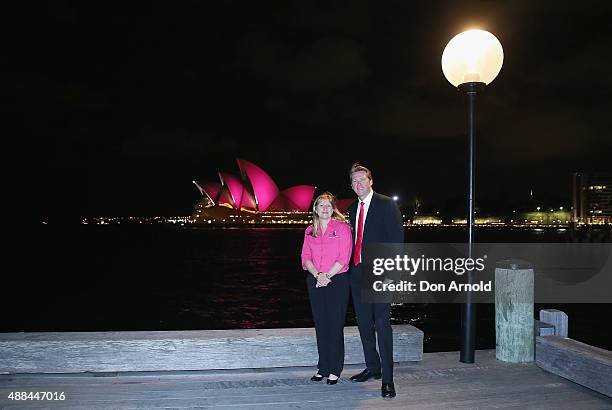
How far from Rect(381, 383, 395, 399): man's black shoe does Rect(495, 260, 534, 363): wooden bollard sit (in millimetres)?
1401

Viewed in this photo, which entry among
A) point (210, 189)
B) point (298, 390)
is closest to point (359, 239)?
point (298, 390)

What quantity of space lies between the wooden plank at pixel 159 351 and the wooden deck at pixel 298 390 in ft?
0.24

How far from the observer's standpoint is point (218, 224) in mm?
107438

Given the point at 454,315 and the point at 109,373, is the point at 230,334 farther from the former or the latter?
the point at 454,315

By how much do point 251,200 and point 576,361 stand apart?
289ft

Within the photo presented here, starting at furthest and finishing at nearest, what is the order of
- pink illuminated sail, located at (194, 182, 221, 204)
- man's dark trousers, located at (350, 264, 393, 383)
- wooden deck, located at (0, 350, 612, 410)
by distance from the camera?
pink illuminated sail, located at (194, 182, 221, 204)
man's dark trousers, located at (350, 264, 393, 383)
wooden deck, located at (0, 350, 612, 410)

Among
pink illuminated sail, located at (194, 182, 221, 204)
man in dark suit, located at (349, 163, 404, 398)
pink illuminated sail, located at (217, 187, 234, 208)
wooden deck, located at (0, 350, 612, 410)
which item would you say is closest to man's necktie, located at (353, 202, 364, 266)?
man in dark suit, located at (349, 163, 404, 398)

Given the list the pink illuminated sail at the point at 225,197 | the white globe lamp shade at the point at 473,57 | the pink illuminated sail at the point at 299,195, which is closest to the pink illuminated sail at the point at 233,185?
the pink illuminated sail at the point at 225,197

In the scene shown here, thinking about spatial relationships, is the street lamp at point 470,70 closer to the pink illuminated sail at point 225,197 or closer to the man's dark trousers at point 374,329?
the man's dark trousers at point 374,329

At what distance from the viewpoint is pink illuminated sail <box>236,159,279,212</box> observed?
79.4 meters

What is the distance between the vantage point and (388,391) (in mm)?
3801

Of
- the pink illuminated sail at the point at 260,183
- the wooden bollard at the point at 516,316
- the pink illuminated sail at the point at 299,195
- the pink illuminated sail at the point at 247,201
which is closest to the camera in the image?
the wooden bollard at the point at 516,316

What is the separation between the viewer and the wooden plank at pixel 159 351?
4133 millimetres

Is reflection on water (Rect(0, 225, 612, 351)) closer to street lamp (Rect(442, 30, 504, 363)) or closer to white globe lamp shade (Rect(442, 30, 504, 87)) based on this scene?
street lamp (Rect(442, 30, 504, 363))
